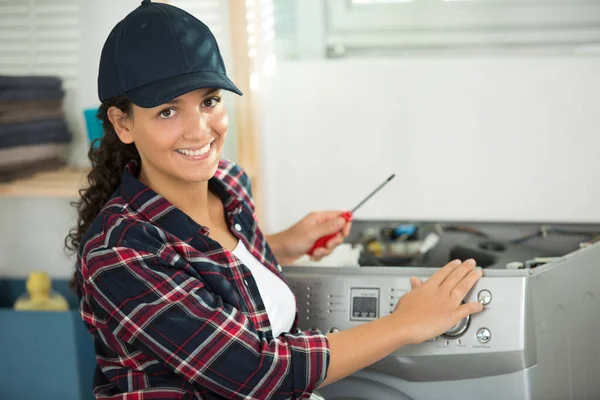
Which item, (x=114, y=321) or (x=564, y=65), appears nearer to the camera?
(x=114, y=321)

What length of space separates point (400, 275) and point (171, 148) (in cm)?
45

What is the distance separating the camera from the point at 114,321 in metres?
1.23

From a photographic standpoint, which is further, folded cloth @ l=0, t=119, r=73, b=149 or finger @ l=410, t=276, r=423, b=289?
folded cloth @ l=0, t=119, r=73, b=149

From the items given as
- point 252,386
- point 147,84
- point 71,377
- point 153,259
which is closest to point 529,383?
point 252,386

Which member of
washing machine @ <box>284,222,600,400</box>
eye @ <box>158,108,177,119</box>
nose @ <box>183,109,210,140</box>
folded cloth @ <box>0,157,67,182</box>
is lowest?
washing machine @ <box>284,222,600,400</box>

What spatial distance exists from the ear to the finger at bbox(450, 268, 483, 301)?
58cm

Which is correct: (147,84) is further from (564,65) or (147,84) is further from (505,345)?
(564,65)

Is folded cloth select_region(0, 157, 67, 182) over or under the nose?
under

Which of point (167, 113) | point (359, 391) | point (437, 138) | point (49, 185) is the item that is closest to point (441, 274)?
point (359, 391)

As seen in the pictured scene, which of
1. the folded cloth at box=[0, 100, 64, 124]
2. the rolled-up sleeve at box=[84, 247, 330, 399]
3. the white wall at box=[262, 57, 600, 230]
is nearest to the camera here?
the rolled-up sleeve at box=[84, 247, 330, 399]

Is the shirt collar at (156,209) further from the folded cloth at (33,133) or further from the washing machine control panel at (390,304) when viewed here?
the folded cloth at (33,133)

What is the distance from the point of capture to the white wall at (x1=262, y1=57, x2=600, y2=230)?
187 cm

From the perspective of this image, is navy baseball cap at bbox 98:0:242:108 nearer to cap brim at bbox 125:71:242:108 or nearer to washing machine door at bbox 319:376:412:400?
cap brim at bbox 125:71:242:108

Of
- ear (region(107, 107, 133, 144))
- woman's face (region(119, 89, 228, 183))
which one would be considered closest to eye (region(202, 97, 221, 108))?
woman's face (region(119, 89, 228, 183))
